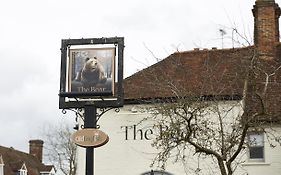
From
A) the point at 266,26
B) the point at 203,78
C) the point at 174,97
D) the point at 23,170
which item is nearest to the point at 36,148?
the point at 23,170

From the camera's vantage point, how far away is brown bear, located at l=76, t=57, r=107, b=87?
17.8 m

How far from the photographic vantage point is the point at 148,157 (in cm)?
2545

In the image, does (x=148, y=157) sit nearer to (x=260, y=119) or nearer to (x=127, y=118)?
(x=127, y=118)

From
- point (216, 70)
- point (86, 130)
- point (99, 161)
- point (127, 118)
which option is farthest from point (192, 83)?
point (86, 130)

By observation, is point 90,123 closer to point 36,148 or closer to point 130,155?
point 130,155

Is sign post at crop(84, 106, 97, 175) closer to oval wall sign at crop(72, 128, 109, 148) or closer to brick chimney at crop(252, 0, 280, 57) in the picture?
oval wall sign at crop(72, 128, 109, 148)

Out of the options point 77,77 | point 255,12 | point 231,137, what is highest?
point 255,12

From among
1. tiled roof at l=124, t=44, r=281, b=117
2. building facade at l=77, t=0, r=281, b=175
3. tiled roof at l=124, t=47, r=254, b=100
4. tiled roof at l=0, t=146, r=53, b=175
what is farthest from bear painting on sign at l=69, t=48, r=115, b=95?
tiled roof at l=0, t=146, r=53, b=175

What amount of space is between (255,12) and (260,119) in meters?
9.83

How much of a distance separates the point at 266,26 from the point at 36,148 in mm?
35199

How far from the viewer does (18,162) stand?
156 feet

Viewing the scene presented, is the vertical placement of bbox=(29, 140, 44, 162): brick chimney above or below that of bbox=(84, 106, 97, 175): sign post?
below

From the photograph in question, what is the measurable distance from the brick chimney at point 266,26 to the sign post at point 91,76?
33.0 ft

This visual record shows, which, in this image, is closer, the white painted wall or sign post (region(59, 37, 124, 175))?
A: sign post (region(59, 37, 124, 175))
